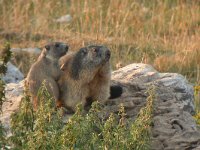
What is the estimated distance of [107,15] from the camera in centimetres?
1526

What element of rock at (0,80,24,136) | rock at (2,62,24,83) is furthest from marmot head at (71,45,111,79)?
rock at (2,62,24,83)

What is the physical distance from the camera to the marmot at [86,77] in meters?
7.77

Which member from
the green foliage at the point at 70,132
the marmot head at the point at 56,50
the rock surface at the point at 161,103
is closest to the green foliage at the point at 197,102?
the rock surface at the point at 161,103

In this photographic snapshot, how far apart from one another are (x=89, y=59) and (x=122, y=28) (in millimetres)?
6781

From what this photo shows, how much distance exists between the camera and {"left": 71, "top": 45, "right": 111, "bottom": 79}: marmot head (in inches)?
305

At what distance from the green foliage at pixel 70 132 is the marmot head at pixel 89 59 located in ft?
5.86

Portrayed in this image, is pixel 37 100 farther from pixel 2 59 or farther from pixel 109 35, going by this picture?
pixel 109 35

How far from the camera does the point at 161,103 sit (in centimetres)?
792

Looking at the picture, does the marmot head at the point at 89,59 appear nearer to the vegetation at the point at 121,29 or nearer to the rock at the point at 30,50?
the vegetation at the point at 121,29

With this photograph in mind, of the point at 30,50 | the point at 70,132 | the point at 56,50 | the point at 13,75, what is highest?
the point at 56,50

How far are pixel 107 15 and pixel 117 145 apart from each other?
971cm

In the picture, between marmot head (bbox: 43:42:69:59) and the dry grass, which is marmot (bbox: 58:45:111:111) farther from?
the dry grass

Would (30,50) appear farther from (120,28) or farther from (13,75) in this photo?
(120,28)

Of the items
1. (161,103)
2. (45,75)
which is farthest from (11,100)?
(161,103)
